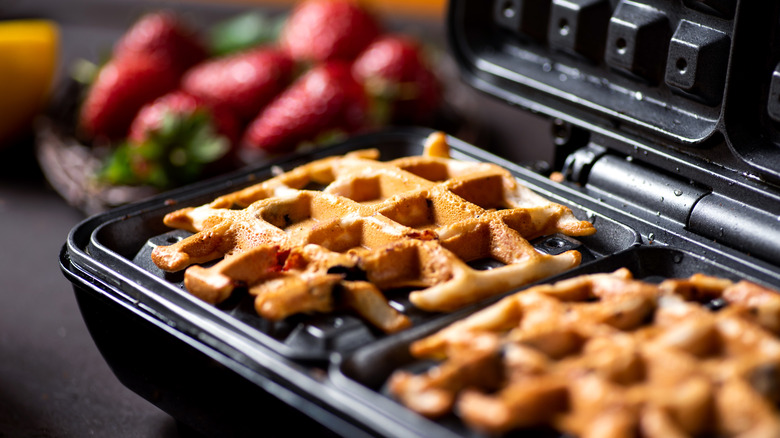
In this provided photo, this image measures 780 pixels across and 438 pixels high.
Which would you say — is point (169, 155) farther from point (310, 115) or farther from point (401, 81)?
point (401, 81)

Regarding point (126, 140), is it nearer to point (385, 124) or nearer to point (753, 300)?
point (385, 124)

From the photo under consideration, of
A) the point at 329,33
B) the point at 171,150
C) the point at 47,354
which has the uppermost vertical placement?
the point at 329,33

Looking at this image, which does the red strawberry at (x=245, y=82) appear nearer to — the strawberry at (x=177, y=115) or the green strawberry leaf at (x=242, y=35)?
the strawberry at (x=177, y=115)

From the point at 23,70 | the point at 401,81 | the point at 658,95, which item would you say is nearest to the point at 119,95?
the point at 23,70

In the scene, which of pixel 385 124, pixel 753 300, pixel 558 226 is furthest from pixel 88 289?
pixel 385 124

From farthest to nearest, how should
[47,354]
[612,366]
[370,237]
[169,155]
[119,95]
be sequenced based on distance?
[119,95] < [169,155] < [47,354] < [370,237] < [612,366]

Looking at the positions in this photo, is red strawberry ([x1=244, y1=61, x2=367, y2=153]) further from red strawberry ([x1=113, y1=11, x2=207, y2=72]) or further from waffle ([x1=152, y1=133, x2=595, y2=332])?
waffle ([x1=152, y1=133, x2=595, y2=332])

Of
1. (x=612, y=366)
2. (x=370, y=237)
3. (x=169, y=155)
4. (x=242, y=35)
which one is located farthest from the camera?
(x=242, y=35)

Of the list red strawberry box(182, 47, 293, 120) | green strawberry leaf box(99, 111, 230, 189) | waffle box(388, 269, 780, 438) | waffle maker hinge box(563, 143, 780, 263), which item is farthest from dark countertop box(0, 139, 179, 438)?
waffle maker hinge box(563, 143, 780, 263)
